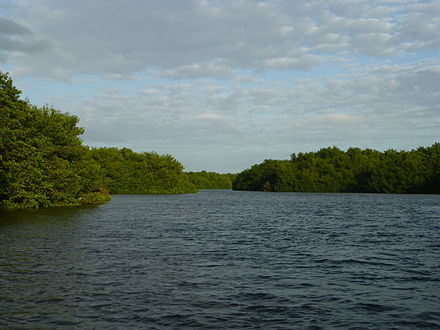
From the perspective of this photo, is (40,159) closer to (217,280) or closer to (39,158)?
(39,158)

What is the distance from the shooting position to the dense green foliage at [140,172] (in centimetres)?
17050

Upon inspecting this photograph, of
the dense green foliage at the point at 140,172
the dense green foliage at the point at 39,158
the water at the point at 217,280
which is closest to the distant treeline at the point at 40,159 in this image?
the dense green foliage at the point at 39,158

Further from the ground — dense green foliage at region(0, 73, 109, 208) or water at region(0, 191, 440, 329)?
dense green foliage at region(0, 73, 109, 208)

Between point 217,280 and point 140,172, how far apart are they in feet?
534

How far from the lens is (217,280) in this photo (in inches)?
767

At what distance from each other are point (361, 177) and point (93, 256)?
178m

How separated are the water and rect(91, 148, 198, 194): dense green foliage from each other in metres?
137

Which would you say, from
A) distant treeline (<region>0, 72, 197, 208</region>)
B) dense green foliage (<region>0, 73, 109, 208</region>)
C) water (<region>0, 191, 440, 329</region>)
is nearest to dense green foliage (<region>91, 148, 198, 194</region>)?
distant treeline (<region>0, 72, 197, 208</region>)

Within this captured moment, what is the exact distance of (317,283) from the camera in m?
19.2

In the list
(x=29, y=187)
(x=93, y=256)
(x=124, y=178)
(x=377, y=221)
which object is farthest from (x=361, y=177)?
(x=93, y=256)

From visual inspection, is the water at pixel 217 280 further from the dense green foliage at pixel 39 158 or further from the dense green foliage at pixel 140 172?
the dense green foliage at pixel 140 172

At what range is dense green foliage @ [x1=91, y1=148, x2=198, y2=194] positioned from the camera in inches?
6713

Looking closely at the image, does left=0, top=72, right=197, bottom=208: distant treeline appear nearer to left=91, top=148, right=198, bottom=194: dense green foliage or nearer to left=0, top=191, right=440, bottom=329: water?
left=0, top=191, right=440, bottom=329: water

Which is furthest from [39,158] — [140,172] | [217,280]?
[140,172]
